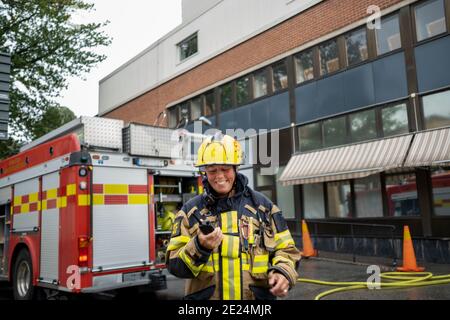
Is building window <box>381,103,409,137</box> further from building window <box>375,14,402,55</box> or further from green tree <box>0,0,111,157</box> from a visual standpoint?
green tree <box>0,0,111,157</box>

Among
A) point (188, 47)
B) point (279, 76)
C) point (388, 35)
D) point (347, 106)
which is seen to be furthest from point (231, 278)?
point (188, 47)

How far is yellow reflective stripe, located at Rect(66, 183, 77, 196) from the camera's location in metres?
6.15

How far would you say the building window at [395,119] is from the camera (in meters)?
11.6

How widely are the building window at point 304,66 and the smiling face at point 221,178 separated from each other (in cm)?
1251

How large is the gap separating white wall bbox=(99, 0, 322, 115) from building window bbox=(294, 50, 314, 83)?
1.59 meters

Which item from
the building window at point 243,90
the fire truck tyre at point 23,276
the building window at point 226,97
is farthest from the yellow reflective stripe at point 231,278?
the building window at point 226,97

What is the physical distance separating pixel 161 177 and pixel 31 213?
95.7 inches

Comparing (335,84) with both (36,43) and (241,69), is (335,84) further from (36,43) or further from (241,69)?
(36,43)

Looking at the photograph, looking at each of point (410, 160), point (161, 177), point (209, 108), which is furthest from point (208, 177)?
point (209, 108)

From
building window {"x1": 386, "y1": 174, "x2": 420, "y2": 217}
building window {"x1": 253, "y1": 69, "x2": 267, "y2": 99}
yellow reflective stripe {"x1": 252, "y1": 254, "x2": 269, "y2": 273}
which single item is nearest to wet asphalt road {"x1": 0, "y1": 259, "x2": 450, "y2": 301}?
building window {"x1": 386, "y1": 174, "x2": 420, "y2": 217}

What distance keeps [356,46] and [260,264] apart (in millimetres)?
12094

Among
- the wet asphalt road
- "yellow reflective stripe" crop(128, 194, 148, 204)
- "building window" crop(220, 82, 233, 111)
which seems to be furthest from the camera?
"building window" crop(220, 82, 233, 111)

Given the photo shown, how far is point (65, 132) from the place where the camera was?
23.6 ft

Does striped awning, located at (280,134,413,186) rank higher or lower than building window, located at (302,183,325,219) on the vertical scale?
higher
